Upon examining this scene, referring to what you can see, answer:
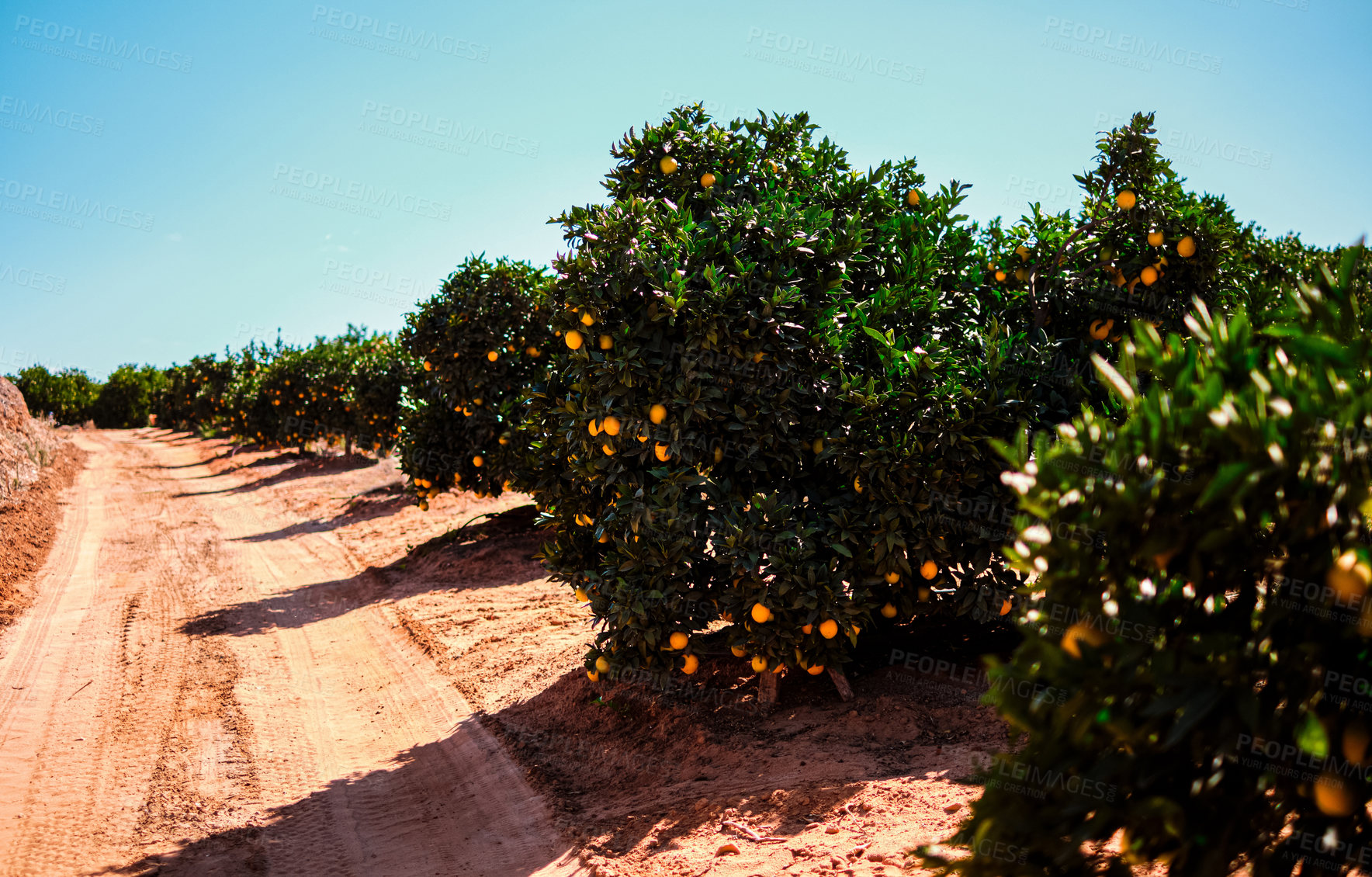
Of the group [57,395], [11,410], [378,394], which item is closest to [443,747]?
[378,394]

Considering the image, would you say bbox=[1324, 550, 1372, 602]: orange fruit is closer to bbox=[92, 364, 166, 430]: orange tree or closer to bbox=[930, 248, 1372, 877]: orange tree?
bbox=[930, 248, 1372, 877]: orange tree

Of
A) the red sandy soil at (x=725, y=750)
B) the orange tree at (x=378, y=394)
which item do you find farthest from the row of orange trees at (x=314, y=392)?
the red sandy soil at (x=725, y=750)

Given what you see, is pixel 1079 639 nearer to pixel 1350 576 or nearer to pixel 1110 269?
pixel 1350 576

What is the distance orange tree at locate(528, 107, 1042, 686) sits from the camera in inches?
189

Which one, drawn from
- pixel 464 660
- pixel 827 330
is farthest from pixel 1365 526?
pixel 464 660

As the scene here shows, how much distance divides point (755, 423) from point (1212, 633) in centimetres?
321

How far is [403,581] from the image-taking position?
1110 centimetres

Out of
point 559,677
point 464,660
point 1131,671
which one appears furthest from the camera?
point 464,660

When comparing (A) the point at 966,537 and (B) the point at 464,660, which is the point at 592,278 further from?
(B) the point at 464,660

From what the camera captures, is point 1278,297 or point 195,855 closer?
point 195,855

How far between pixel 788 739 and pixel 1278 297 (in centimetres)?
576

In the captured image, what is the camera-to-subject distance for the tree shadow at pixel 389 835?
432cm

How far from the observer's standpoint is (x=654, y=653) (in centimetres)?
520

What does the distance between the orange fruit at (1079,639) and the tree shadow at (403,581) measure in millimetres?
9159
